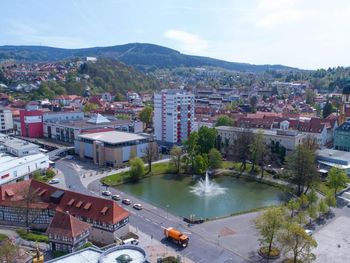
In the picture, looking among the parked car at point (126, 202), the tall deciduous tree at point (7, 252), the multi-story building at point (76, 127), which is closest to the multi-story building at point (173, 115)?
the multi-story building at point (76, 127)

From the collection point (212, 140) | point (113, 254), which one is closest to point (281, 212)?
point (113, 254)

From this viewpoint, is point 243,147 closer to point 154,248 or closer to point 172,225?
point 172,225

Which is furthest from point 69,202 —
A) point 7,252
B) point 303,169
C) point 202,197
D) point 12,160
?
point 303,169

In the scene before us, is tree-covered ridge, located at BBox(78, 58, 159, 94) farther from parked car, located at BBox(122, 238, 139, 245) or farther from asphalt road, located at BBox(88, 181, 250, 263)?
parked car, located at BBox(122, 238, 139, 245)

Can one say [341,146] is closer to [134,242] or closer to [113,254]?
[134,242]

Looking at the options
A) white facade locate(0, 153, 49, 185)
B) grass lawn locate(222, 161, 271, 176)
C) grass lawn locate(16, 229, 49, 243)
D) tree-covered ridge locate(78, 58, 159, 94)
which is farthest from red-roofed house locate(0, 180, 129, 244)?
tree-covered ridge locate(78, 58, 159, 94)
